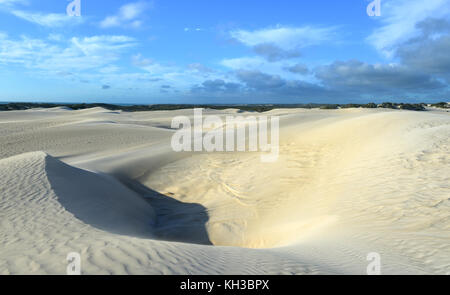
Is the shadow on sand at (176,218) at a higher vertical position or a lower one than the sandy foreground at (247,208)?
lower

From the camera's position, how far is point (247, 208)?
24.2ft

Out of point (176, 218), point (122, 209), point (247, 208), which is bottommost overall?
point (176, 218)

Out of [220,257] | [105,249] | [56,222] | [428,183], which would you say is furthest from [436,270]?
[56,222]

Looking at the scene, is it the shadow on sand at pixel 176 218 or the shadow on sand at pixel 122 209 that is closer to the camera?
the shadow on sand at pixel 122 209

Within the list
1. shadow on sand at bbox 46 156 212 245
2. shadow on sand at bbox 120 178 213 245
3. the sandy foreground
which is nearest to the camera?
the sandy foreground

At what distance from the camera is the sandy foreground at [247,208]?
11.5 ft

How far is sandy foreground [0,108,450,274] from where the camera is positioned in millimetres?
3502

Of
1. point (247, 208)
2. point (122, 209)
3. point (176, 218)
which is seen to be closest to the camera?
point (122, 209)

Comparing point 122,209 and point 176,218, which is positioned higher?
point 122,209

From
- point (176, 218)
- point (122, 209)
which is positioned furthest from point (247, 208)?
point (122, 209)

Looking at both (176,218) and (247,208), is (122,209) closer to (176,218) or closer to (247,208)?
(176,218)

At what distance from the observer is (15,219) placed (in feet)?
15.4

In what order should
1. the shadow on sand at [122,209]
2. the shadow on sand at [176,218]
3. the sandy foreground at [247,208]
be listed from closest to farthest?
1. the sandy foreground at [247,208]
2. the shadow on sand at [122,209]
3. the shadow on sand at [176,218]

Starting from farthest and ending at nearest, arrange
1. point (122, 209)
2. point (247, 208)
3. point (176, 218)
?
1. point (247, 208)
2. point (176, 218)
3. point (122, 209)
